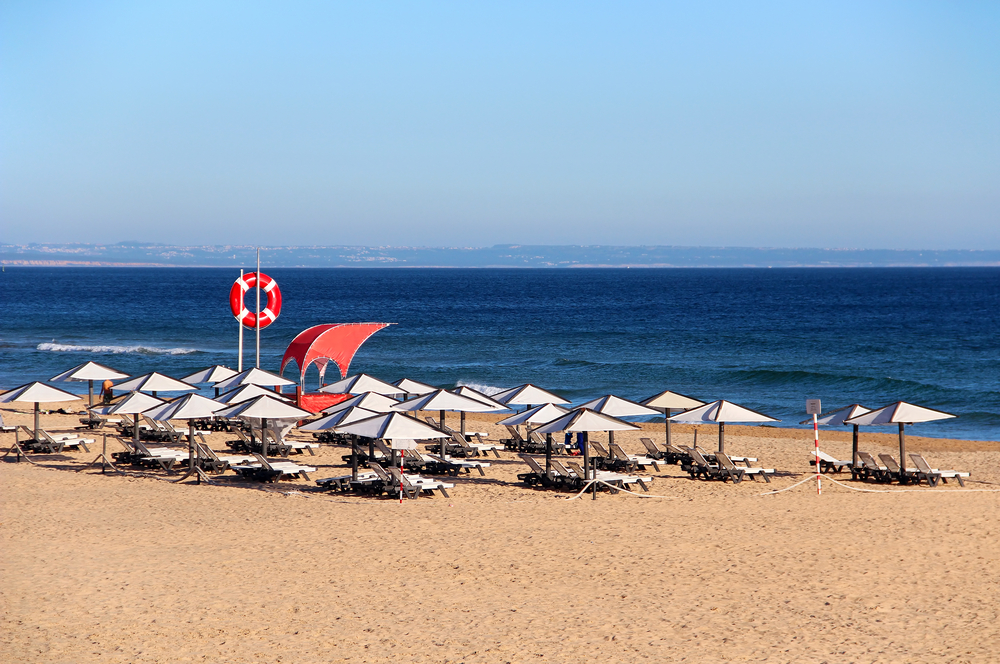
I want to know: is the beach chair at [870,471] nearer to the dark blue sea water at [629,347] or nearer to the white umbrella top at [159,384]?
the dark blue sea water at [629,347]

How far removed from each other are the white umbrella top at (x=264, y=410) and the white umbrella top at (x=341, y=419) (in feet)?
1.97

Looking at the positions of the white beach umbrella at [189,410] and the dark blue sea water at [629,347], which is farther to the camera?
the dark blue sea water at [629,347]

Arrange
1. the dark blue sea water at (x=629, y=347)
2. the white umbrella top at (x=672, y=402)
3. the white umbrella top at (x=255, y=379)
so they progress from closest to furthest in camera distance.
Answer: the white umbrella top at (x=672, y=402) < the white umbrella top at (x=255, y=379) < the dark blue sea water at (x=629, y=347)

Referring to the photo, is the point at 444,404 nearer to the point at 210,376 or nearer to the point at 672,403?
the point at 672,403

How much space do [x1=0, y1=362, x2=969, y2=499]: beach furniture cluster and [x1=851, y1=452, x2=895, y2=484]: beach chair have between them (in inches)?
0.8

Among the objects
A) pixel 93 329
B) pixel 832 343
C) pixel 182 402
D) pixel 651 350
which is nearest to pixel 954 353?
pixel 832 343

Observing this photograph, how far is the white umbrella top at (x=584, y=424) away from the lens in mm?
14781

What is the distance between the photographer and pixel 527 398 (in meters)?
19.3

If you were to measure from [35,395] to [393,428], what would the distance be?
828 centimetres

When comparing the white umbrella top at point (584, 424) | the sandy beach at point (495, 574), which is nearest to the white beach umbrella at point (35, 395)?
the sandy beach at point (495, 574)

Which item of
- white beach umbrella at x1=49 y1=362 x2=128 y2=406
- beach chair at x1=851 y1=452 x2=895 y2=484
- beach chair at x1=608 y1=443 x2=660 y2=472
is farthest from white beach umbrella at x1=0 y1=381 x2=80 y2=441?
beach chair at x1=851 y1=452 x2=895 y2=484

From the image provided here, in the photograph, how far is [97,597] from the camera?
30.6 ft

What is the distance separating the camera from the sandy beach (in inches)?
320

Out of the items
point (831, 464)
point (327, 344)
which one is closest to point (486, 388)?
point (327, 344)
